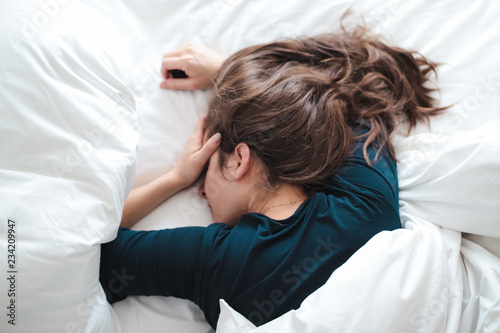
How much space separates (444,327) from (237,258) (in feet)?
1.35

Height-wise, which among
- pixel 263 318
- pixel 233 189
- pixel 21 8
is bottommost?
pixel 263 318

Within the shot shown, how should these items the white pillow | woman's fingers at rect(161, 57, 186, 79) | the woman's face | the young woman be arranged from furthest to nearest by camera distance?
woman's fingers at rect(161, 57, 186, 79), the woman's face, the young woman, the white pillow

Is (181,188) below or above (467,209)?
below

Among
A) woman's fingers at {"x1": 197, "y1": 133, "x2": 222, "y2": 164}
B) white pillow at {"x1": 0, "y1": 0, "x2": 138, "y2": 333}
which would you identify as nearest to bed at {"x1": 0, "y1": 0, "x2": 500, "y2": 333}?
white pillow at {"x1": 0, "y1": 0, "x2": 138, "y2": 333}

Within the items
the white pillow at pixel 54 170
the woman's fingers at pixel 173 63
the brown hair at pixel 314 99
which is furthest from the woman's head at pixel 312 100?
the white pillow at pixel 54 170

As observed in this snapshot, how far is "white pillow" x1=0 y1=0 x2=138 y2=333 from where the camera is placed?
683 mm

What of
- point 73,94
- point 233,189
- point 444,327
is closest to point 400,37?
point 233,189

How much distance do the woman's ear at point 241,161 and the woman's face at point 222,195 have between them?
0.02 meters

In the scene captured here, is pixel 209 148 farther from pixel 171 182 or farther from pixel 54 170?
pixel 54 170

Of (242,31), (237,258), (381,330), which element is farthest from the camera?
(242,31)

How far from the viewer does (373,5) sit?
1148mm

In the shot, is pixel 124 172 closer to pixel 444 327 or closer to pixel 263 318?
pixel 263 318

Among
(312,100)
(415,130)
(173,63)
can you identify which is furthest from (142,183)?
(415,130)

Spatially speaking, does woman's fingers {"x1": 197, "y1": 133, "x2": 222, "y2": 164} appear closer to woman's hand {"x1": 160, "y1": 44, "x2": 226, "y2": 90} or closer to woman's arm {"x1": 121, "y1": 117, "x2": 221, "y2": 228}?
woman's arm {"x1": 121, "y1": 117, "x2": 221, "y2": 228}
